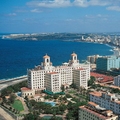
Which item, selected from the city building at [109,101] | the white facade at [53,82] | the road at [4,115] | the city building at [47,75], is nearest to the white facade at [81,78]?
the city building at [47,75]

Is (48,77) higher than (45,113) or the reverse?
higher

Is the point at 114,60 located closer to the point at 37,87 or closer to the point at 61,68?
the point at 61,68

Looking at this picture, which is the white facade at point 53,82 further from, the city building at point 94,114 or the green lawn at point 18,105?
the city building at point 94,114

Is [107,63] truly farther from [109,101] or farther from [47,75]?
[109,101]

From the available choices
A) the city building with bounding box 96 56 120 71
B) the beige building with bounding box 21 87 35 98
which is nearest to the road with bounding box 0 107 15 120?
the beige building with bounding box 21 87 35 98

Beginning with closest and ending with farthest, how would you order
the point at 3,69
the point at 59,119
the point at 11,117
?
1. the point at 59,119
2. the point at 11,117
3. the point at 3,69

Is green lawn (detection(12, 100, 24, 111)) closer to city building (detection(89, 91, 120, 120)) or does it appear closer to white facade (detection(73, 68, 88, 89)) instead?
city building (detection(89, 91, 120, 120))

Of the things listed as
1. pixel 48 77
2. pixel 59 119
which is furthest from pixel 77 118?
pixel 48 77
